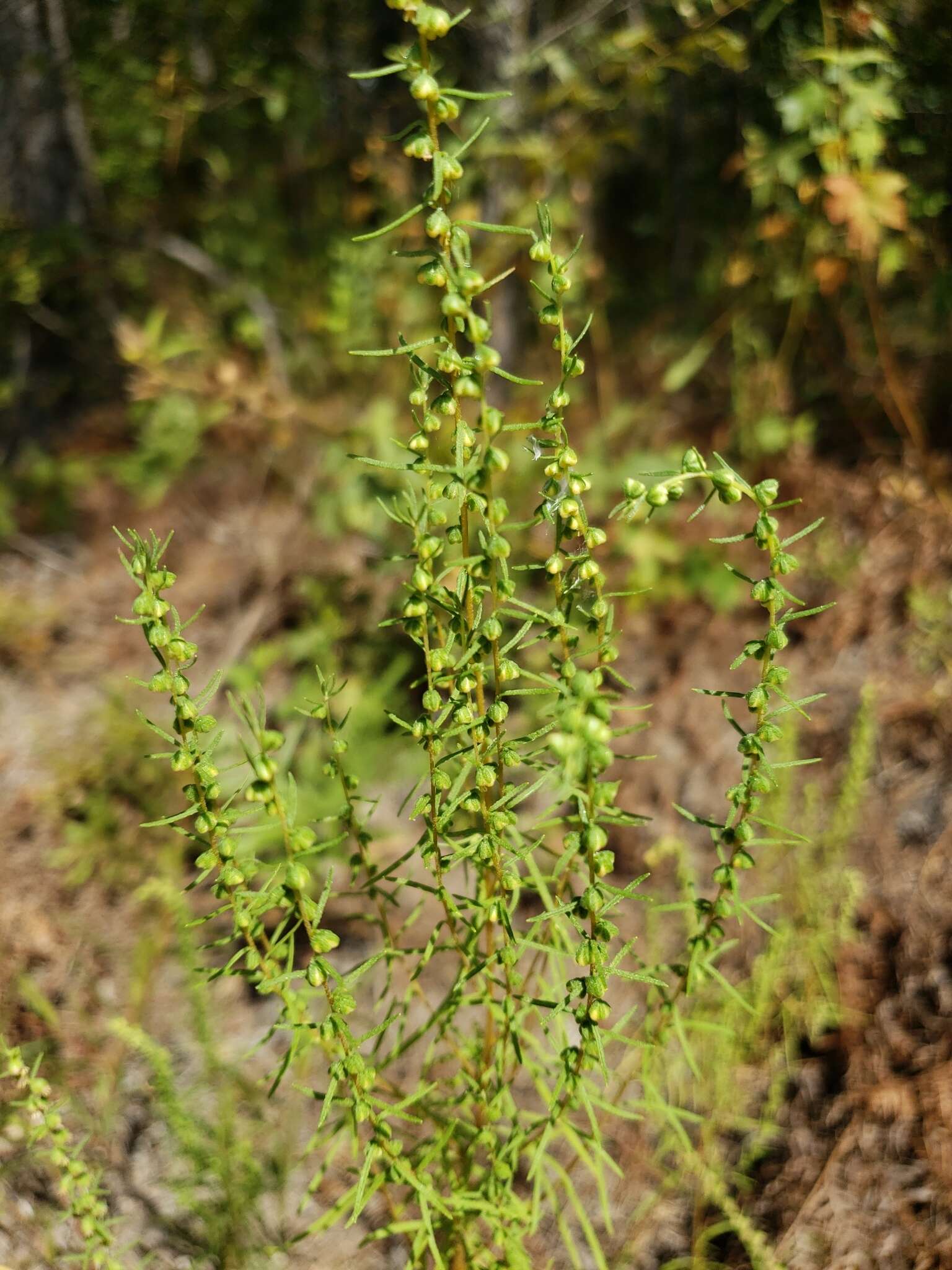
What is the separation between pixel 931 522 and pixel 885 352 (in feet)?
1.89

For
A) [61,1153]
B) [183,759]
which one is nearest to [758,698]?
[183,759]

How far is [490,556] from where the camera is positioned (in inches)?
35.2

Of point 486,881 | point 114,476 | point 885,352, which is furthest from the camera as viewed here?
point 114,476

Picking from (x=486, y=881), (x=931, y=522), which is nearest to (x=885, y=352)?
(x=931, y=522)

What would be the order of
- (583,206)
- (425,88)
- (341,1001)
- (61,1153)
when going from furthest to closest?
(583,206) → (61,1153) → (341,1001) → (425,88)

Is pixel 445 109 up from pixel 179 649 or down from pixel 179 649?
up

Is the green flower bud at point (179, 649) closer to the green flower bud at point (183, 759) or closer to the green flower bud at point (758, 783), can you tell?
the green flower bud at point (183, 759)

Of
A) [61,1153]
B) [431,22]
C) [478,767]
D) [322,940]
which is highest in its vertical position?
[431,22]

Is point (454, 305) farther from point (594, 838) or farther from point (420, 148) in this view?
point (594, 838)

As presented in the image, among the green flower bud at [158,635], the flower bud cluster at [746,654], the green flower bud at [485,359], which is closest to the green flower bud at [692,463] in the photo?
the flower bud cluster at [746,654]

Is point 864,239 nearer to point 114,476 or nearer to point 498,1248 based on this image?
point 498,1248

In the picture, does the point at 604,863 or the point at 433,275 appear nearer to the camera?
the point at 433,275

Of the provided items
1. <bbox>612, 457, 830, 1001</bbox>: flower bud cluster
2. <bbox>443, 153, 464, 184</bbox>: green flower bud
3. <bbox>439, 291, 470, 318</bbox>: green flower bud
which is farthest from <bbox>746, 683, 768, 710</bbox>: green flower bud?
<bbox>443, 153, 464, 184</bbox>: green flower bud

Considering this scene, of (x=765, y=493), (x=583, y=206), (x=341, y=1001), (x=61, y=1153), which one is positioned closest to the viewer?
(x=765, y=493)
